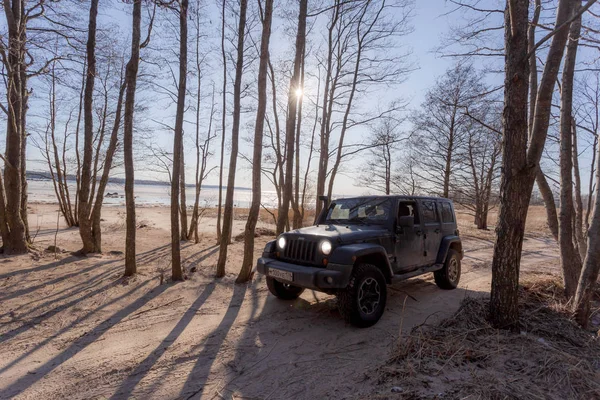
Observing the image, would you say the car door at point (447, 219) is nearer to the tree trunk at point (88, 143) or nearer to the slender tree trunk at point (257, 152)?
the slender tree trunk at point (257, 152)

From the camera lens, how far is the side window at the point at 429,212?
6.13 m

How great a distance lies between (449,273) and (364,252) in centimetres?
310

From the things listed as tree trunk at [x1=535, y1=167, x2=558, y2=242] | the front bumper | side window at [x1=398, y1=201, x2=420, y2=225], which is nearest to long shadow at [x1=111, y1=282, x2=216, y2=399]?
the front bumper

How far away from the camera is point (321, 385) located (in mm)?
3014

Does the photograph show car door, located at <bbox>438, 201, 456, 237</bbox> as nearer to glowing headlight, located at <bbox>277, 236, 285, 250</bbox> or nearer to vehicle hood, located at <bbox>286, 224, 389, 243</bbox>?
vehicle hood, located at <bbox>286, 224, 389, 243</bbox>

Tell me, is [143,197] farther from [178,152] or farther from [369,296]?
[369,296]

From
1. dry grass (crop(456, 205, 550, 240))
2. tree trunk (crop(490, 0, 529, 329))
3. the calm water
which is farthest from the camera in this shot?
the calm water

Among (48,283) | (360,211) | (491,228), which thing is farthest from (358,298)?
(491,228)

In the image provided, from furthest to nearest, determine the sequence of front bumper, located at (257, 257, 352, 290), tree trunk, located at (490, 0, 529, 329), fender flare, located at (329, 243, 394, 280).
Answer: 1. fender flare, located at (329, 243, 394, 280)
2. front bumper, located at (257, 257, 352, 290)
3. tree trunk, located at (490, 0, 529, 329)

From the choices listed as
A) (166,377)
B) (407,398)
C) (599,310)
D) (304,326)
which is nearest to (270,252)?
(304,326)

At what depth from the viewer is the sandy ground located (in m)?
3.05

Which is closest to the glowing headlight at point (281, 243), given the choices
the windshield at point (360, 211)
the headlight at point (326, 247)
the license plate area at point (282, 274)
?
the license plate area at point (282, 274)

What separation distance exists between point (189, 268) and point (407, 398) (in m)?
6.56

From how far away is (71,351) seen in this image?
3.75 meters
